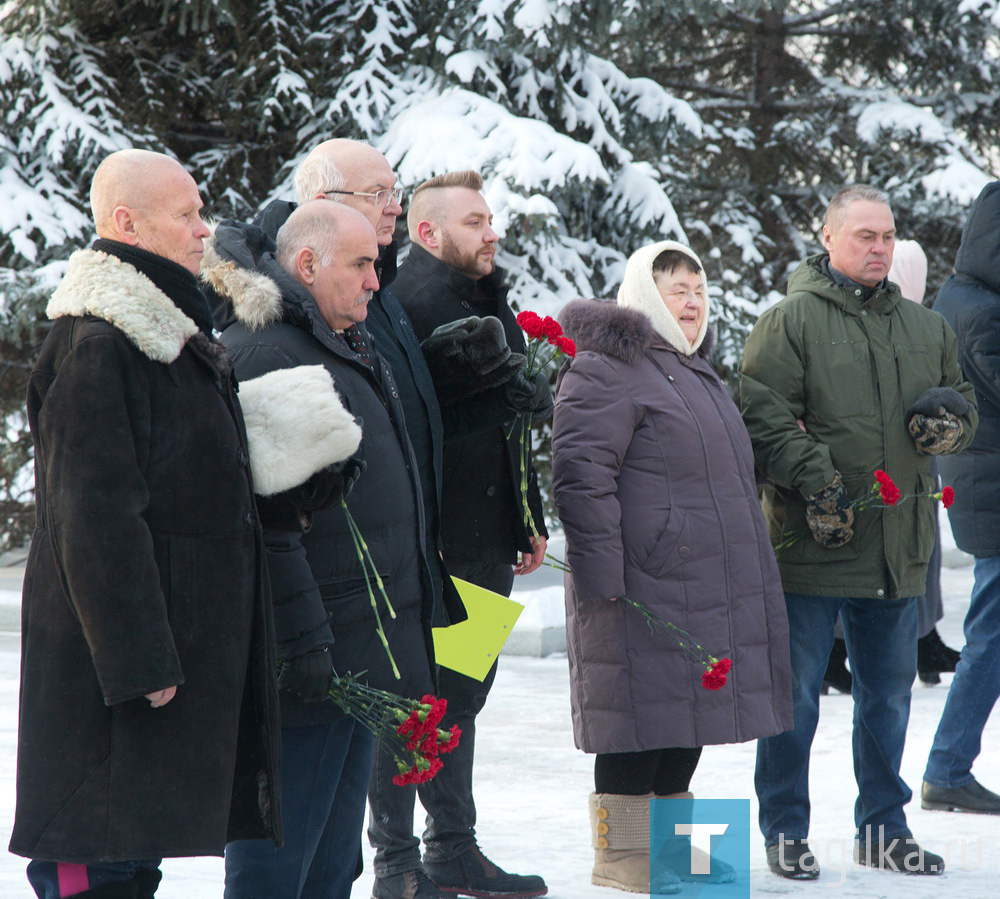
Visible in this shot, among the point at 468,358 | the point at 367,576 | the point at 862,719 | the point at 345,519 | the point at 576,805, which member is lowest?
the point at 576,805

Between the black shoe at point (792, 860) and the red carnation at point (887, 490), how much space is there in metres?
1.09

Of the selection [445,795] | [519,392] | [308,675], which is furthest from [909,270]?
[308,675]

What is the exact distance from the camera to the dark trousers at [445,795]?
3.60 metres

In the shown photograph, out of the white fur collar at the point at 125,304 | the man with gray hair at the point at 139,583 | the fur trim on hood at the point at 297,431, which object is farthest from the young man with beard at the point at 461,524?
the white fur collar at the point at 125,304

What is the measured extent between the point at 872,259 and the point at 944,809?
199 centimetres

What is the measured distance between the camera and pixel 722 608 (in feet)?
12.2

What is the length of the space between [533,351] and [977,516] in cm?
208

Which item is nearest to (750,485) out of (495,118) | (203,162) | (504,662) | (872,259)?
(872,259)

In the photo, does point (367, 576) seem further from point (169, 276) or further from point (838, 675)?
point (838, 675)

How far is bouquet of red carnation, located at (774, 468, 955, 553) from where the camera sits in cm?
391

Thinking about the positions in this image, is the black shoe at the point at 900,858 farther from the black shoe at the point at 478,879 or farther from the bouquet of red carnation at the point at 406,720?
the bouquet of red carnation at the point at 406,720

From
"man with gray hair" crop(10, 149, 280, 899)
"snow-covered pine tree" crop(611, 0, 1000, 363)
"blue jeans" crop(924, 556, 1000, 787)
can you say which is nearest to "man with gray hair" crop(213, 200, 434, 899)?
"man with gray hair" crop(10, 149, 280, 899)

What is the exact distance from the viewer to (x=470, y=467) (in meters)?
3.86

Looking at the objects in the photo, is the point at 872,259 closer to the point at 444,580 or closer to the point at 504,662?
the point at 444,580
